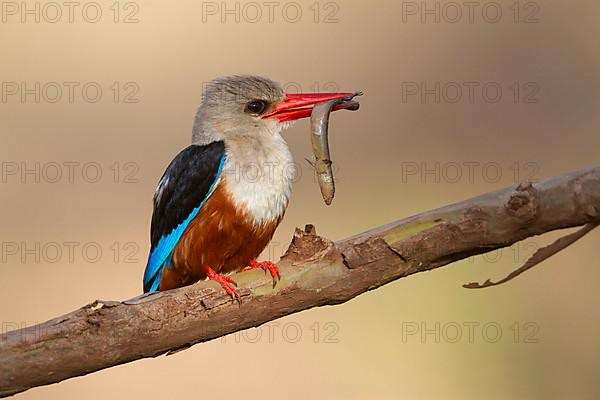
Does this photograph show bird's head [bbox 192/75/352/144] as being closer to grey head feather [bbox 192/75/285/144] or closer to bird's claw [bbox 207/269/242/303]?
grey head feather [bbox 192/75/285/144]

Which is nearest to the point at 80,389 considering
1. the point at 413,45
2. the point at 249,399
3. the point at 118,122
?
the point at 249,399

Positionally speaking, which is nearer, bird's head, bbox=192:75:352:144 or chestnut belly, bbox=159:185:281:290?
chestnut belly, bbox=159:185:281:290

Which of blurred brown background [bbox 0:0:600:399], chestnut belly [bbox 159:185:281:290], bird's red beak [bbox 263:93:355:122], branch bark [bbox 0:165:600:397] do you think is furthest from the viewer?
blurred brown background [bbox 0:0:600:399]

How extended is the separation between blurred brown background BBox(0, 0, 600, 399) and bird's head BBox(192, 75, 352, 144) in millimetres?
998

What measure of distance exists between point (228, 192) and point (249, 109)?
1.53 ft

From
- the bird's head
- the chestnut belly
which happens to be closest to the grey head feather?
the bird's head

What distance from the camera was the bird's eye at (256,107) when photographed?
366 cm

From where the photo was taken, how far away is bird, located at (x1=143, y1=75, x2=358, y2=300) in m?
3.32

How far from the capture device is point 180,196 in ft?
11.2

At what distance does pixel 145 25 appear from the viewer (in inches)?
201

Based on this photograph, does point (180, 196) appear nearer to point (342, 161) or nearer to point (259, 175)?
point (259, 175)

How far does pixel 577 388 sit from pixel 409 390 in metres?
0.68

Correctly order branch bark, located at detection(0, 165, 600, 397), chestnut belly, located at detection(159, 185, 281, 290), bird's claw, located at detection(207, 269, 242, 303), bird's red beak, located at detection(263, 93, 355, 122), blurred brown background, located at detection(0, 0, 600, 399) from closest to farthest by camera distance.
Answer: branch bark, located at detection(0, 165, 600, 397) → bird's claw, located at detection(207, 269, 242, 303) → chestnut belly, located at detection(159, 185, 281, 290) → bird's red beak, located at detection(263, 93, 355, 122) → blurred brown background, located at detection(0, 0, 600, 399)

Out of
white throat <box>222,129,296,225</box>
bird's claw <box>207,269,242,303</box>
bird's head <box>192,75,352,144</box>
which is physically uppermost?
bird's head <box>192,75,352,144</box>
